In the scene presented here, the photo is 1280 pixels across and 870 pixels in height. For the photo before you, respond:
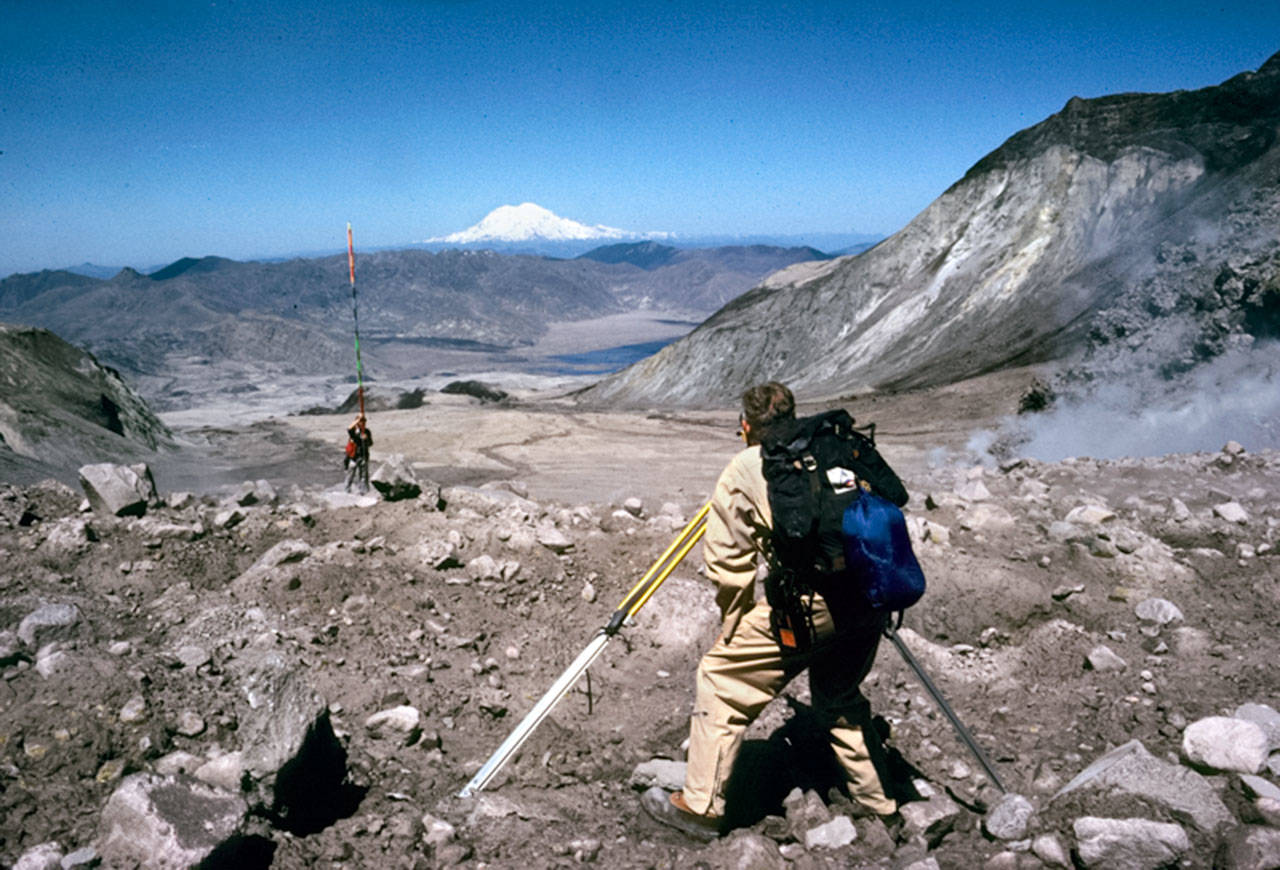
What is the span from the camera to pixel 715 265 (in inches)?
7825

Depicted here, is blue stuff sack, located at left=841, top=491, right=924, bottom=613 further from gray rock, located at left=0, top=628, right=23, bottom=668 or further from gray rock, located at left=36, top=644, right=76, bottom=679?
gray rock, located at left=0, top=628, right=23, bottom=668

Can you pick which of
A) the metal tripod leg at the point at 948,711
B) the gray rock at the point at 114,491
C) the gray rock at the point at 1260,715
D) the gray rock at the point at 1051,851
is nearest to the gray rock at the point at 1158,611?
the gray rock at the point at 1260,715

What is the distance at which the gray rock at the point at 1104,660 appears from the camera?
175 inches

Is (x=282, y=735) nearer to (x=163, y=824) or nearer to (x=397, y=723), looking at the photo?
(x=163, y=824)

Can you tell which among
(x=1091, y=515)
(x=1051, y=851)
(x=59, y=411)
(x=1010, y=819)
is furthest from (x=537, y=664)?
(x=59, y=411)

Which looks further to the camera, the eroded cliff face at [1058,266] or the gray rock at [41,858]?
the eroded cliff face at [1058,266]

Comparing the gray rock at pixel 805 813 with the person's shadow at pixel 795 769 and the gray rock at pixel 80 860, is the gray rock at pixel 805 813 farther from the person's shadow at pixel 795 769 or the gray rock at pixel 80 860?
the gray rock at pixel 80 860

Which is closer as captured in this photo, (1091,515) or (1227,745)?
(1227,745)

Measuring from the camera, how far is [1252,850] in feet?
7.64

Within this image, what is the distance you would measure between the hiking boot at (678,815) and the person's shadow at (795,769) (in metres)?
0.13

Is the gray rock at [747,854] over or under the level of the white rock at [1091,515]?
under

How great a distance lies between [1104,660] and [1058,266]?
81.4 ft

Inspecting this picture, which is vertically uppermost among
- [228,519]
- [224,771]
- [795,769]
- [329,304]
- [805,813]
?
[329,304]

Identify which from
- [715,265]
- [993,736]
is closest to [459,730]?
[993,736]
